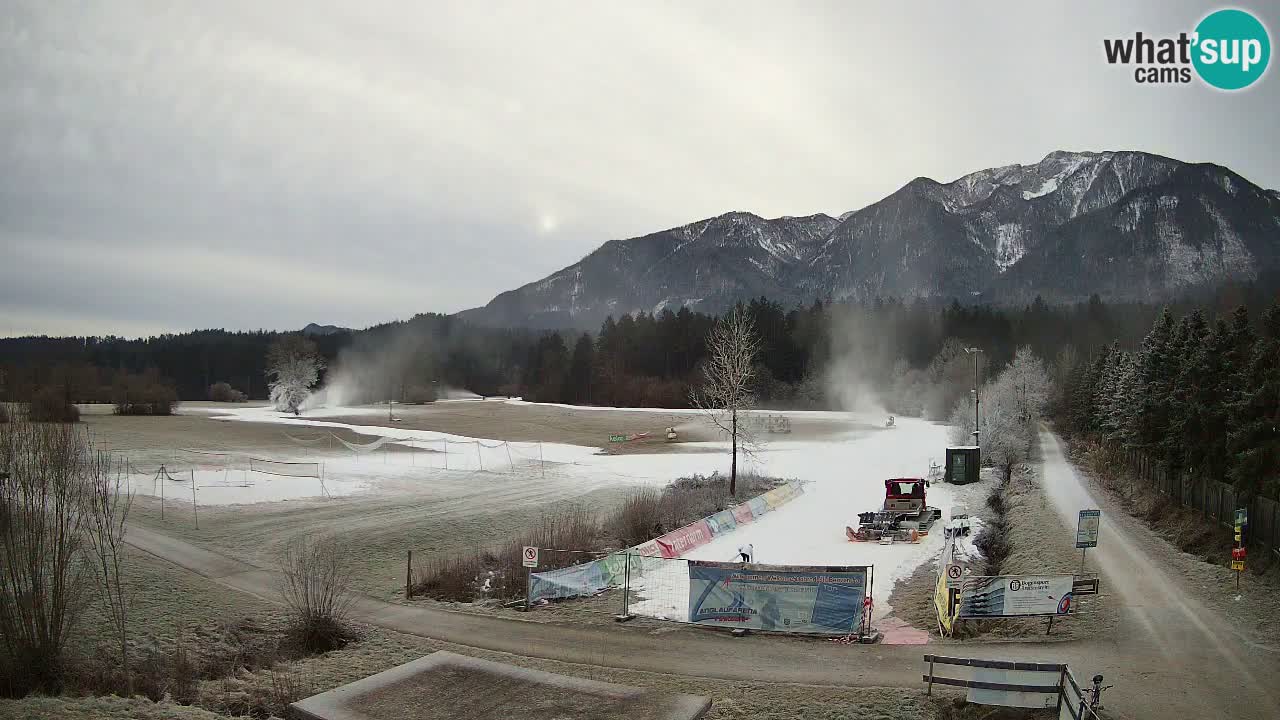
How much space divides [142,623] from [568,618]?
1058 centimetres

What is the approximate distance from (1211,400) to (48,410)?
41726 millimetres

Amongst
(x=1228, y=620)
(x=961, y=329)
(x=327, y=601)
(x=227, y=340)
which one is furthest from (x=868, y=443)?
(x=227, y=340)

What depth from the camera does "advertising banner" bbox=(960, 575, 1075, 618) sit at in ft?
58.8

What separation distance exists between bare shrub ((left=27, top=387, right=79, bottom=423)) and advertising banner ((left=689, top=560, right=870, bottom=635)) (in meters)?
14.2

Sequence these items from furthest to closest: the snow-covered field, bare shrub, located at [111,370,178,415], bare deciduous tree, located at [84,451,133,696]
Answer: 1. bare shrub, located at [111,370,178,415]
2. the snow-covered field
3. bare deciduous tree, located at [84,451,133,696]

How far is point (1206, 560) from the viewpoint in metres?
24.8

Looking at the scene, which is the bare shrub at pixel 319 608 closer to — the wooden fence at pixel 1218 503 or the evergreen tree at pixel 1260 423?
the wooden fence at pixel 1218 503

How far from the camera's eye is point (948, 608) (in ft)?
59.5

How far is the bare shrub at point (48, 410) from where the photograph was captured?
1370 centimetres

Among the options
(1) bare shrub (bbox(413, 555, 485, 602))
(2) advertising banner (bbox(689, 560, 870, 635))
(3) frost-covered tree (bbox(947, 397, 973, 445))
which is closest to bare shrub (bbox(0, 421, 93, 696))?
(1) bare shrub (bbox(413, 555, 485, 602))

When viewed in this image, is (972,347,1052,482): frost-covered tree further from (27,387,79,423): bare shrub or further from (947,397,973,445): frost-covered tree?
(27,387,79,423): bare shrub

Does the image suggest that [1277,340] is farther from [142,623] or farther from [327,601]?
[142,623]

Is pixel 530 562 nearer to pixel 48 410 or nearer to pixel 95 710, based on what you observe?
pixel 95 710

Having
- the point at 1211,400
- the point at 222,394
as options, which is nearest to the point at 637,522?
the point at 1211,400
